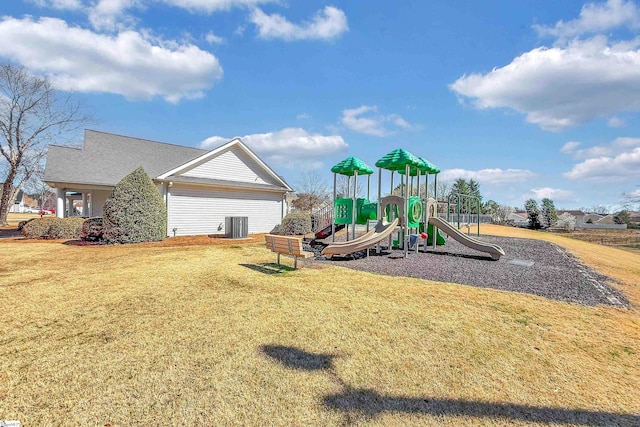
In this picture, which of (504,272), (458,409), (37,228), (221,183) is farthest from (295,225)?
(458,409)

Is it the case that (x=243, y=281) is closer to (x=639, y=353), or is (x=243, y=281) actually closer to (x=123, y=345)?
(x=123, y=345)

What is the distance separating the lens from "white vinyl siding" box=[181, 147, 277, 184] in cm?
1772

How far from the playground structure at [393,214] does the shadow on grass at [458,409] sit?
6719 mm

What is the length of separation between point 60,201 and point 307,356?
17783mm

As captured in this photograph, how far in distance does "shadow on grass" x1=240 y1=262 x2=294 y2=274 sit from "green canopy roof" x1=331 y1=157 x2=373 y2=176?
478cm

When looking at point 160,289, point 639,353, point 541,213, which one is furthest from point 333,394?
point 541,213

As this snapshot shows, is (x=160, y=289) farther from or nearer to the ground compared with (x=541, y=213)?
nearer to the ground

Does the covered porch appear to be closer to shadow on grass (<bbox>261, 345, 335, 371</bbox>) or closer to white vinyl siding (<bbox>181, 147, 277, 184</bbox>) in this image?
white vinyl siding (<bbox>181, 147, 277, 184</bbox>)

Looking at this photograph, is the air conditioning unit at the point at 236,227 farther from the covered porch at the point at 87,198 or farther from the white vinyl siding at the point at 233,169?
the covered porch at the point at 87,198

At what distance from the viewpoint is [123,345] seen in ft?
12.2

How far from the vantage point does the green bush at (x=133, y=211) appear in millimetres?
11914

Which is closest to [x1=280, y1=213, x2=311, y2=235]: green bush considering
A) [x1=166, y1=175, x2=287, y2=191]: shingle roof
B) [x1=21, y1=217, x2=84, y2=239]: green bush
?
[x1=166, y1=175, x2=287, y2=191]: shingle roof

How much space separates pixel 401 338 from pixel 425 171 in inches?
388

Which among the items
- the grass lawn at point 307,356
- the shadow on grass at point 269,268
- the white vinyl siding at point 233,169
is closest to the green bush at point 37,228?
the white vinyl siding at point 233,169
